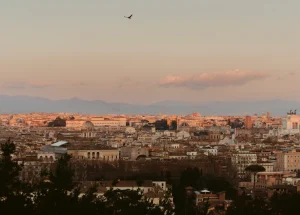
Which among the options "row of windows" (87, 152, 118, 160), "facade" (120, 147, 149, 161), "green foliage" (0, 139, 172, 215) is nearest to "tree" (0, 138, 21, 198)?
"green foliage" (0, 139, 172, 215)

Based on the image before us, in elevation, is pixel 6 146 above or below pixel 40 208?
above

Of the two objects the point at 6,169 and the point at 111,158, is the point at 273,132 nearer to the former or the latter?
the point at 111,158

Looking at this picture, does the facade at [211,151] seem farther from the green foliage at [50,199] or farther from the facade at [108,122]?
the facade at [108,122]

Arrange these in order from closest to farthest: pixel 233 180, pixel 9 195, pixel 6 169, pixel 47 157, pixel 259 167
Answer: pixel 9 195, pixel 6 169, pixel 233 180, pixel 259 167, pixel 47 157

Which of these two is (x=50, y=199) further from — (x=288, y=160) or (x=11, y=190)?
(x=288, y=160)

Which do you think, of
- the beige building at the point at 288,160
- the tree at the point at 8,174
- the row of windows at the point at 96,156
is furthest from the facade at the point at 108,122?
the tree at the point at 8,174

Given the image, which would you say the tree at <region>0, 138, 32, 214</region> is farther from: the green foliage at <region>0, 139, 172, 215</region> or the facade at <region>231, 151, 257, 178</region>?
the facade at <region>231, 151, 257, 178</region>

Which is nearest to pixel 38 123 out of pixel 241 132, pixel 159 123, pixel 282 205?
pixel 159 123

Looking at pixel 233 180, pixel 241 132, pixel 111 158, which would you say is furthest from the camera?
pixel 241 132

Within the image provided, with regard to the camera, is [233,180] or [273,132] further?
[273,132]

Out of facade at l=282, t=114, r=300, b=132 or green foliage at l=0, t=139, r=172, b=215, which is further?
facade at l=282, t=114, r=300, b=132
